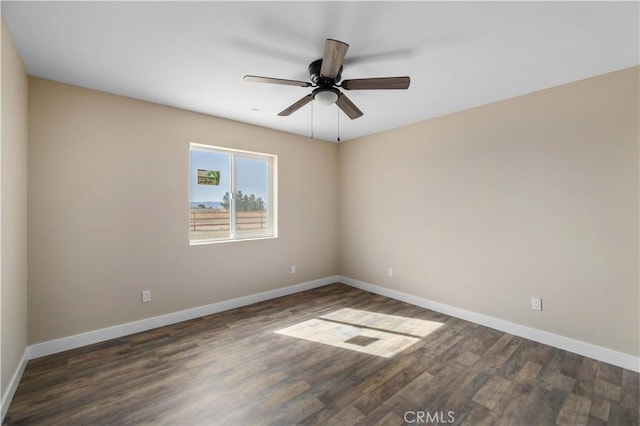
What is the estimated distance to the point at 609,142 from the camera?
7.68 feet

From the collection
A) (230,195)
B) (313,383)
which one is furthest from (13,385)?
(230,195)

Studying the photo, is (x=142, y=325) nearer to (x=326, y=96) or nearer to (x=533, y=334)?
(x=326, y=96)

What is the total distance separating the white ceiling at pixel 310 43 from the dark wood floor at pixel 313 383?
97.9 inches

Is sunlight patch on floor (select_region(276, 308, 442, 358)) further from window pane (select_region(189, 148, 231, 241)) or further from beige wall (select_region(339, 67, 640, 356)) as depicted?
window pane (select_region(189, 148, 231, 241))

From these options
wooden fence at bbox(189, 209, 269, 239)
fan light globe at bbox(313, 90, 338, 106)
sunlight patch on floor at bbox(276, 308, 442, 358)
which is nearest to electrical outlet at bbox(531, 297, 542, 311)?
sunlight patch on floor at bbox(276, 308, 442, 358)

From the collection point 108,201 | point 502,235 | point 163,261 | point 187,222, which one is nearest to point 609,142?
point 502,235

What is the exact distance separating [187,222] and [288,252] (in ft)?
5.05

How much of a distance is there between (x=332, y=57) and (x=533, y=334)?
318 cm

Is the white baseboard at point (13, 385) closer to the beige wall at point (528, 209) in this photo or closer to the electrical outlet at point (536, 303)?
the beige wall at point (528, 209)

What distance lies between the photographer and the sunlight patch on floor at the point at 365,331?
2625 millimetres

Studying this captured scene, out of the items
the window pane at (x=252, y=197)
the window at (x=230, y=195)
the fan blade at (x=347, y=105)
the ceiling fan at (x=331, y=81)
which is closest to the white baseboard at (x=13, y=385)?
the window at (x=230, y=195)

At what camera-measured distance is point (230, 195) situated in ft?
12.1

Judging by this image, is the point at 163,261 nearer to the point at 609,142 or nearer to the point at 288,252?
the point at 288,252

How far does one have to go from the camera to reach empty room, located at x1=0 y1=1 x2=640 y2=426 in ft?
5.79
